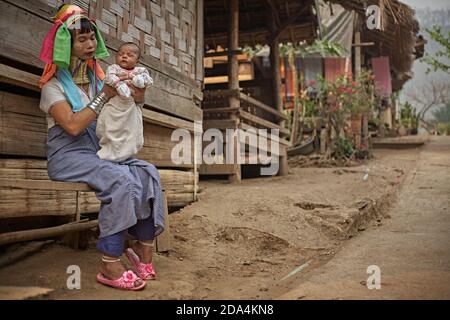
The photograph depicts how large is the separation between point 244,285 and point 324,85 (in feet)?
26.1

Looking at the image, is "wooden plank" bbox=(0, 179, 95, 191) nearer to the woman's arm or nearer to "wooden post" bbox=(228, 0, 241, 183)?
the woman's arm

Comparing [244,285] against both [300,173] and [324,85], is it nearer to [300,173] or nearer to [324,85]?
[300,173]

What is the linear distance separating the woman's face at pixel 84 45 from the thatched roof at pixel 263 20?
17.8ft

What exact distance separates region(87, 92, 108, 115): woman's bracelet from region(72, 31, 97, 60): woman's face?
1.09 feet

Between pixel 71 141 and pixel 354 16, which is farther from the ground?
pixel 354 16

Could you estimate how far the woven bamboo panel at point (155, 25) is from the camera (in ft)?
11.4

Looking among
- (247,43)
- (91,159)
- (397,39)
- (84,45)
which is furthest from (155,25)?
(397,39)

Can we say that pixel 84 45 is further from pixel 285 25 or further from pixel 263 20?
pixel 263 20

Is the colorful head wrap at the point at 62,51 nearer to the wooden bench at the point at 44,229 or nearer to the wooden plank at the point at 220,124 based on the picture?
the wooden bench at the point at 44,229

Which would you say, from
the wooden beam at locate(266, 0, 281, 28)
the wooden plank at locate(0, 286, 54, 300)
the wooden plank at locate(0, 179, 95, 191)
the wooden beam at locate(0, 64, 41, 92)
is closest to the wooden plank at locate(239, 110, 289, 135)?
the wooden beam at locate(266, 0, 281, 28)

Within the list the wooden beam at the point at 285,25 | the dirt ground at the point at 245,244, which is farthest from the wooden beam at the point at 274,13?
the dirt ground at the point at 245,244

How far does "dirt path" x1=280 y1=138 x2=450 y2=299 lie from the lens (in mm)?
2379

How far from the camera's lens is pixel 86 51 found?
2.56 m

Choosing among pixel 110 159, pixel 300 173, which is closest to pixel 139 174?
pixel 110 159
